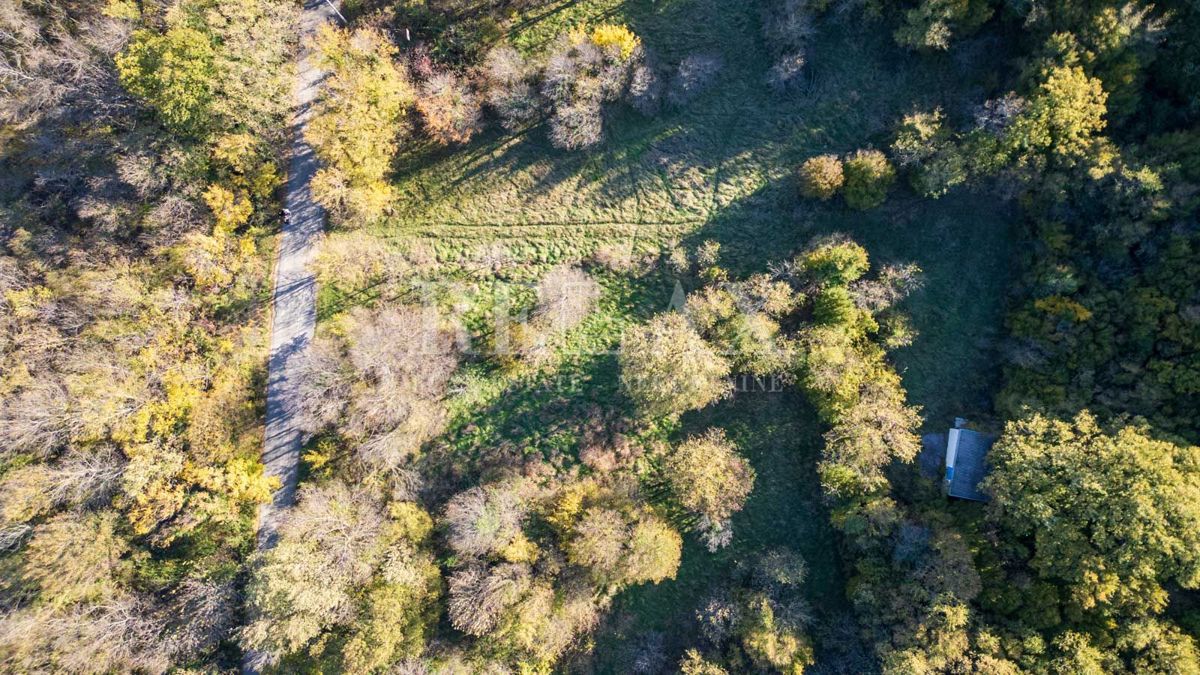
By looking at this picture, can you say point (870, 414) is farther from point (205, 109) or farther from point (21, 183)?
point (21, 183)

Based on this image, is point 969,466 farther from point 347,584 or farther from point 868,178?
point 347,584

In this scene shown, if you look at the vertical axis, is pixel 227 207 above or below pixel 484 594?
above

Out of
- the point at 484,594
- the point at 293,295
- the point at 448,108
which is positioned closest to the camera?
the point at 484,594

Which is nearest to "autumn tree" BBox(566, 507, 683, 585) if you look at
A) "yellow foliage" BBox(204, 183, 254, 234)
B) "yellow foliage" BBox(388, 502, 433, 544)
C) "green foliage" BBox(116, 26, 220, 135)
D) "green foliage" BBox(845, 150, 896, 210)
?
"yellow foliage" BBox(388, 502, 433, 544)

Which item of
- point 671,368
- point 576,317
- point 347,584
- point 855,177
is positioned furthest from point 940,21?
point 347,584

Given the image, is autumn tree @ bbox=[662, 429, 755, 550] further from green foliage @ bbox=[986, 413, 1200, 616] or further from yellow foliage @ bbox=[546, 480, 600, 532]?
green foliage @ bbox=[986, 413, 1200, 616]

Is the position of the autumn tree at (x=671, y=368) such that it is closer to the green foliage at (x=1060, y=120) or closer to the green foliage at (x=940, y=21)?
the green foliage at (x=1060, y=120)
